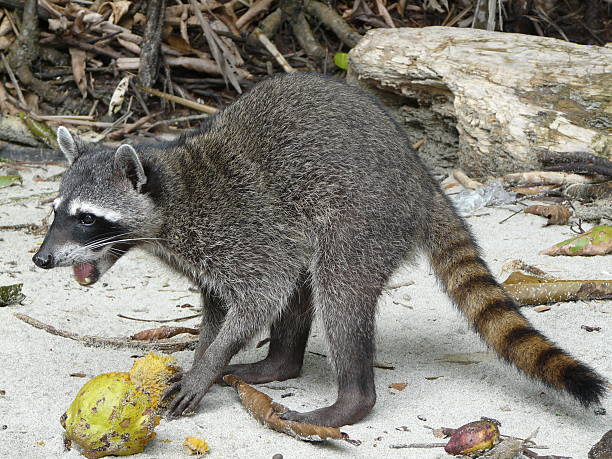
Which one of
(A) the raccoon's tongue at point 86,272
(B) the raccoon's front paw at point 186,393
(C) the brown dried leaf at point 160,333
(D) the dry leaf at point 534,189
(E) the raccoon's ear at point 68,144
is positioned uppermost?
(E) the raccoon's ear at point 68,144

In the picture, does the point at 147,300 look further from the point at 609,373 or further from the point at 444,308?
the point at 609,373

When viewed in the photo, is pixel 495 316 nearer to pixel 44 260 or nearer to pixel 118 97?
pixel 44 260

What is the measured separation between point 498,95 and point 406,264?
2.92m

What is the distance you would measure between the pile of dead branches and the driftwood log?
5.08 feet

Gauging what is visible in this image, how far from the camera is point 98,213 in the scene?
407cm

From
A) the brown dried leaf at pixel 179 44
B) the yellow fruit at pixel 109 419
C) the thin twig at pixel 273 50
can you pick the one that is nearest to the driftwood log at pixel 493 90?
the thin twig at pixel 273 50

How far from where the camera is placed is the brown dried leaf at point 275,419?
3.44m

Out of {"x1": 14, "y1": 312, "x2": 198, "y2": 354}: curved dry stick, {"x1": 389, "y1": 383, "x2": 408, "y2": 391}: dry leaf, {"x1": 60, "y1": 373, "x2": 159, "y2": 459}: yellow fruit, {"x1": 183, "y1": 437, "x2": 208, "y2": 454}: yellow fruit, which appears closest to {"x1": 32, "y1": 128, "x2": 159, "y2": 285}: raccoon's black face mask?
{"x1": 14, "y1": 312, "x2": 198, "y2": 354}: curved dry stick

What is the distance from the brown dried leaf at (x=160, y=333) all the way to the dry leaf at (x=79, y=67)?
4.83 m

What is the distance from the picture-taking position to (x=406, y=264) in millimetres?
4242

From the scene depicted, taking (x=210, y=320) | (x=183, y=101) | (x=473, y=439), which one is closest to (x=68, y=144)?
(x=210, y=320)

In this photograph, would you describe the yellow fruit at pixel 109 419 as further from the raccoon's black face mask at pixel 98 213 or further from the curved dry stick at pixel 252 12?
the curved dry stick at pixel 252 12

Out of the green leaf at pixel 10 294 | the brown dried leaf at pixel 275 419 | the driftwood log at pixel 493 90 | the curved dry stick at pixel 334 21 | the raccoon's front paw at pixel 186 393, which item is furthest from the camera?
the curved dry stick at pixel 334 21

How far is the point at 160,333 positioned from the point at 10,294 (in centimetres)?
97
